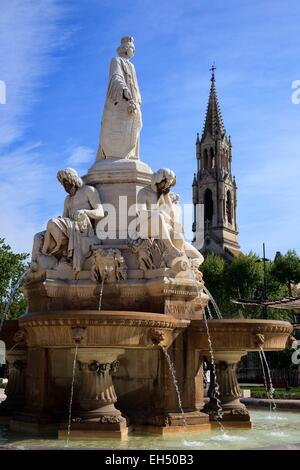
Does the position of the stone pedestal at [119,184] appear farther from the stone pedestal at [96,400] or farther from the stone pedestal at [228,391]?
the stone pedestal at [228,391]

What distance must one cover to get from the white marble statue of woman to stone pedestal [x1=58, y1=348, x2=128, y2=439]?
17.4 feet

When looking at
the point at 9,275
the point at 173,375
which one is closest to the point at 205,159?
the point at 9,275

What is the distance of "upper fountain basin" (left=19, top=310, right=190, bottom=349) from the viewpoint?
10.5m

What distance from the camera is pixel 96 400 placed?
Answer: 35.9 ft

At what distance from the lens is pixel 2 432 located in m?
11.7

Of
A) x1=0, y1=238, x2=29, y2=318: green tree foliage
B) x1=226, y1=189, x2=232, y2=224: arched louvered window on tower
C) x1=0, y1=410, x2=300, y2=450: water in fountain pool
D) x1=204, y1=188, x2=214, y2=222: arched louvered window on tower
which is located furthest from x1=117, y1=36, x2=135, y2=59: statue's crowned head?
x1=226, y1=189, x2=232, y2=224: arched louvered window on tower

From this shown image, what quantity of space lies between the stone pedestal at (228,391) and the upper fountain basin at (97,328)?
2025 millimetres

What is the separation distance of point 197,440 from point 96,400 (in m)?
1.78

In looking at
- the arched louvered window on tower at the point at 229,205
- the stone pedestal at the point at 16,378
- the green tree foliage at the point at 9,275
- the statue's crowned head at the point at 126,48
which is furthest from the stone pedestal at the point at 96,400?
the arched louvered window on tower at the point at 229,205

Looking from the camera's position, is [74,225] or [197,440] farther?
[74,225]

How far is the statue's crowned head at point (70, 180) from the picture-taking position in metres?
13.7

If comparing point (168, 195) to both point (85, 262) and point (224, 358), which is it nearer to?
point (85, 262)

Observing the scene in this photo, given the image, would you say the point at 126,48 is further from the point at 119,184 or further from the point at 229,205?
the point at 229,205
